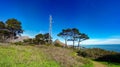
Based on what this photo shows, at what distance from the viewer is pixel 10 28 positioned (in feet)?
236

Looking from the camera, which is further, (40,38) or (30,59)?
(40,38)

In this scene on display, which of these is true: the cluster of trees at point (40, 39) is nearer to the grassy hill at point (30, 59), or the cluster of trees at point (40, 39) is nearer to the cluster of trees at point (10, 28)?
the cluster of trees at point (10, 28)

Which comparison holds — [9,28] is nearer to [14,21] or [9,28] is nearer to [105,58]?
[14,21]

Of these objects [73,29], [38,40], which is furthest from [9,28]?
[73,29]

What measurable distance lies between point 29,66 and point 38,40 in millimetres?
65170

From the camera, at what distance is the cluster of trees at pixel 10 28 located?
71213 mm

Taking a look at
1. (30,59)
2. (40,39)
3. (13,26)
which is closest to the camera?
(30,59)

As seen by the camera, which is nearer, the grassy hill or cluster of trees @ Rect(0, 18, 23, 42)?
the grassy hill

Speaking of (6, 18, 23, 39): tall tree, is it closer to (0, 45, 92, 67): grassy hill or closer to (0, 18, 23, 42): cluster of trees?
(0, 18, 23, 42): cluster of trees

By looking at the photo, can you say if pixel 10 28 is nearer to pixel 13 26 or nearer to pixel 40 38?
pixel 13 26

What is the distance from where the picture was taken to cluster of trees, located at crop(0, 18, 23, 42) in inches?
2804

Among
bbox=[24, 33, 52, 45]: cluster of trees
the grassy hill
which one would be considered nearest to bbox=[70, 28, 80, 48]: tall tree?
bbox=[24, 33, 52, 45]: cluster of trees

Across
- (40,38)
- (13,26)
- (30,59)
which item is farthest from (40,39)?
(30,59)

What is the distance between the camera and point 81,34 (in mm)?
85875
